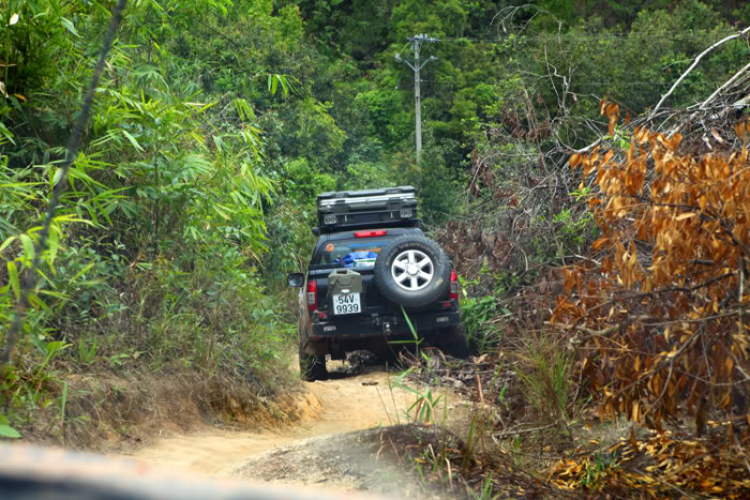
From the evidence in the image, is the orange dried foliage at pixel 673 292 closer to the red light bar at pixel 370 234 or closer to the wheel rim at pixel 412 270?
the wheel rim at pixel 412 270

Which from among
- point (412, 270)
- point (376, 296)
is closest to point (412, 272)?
point (412, 270)

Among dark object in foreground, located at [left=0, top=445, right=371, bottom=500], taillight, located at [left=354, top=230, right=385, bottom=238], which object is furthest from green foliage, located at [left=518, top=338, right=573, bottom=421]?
dark object in foreground, located at [left=0, top=445, right=371, bottom=500]

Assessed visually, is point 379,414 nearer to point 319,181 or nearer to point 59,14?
point 59,14

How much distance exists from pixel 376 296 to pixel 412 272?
546mm

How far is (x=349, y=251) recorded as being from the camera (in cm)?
976

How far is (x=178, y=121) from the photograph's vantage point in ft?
23.9

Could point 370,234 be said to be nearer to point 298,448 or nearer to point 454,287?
point 454,287

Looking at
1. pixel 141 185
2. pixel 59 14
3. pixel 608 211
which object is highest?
pixel 59 14

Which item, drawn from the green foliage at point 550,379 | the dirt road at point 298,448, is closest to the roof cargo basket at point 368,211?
the dirt road at point 298,448

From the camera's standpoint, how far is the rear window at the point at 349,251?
9.69m

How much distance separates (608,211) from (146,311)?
4.11m

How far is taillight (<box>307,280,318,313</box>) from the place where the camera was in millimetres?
9109

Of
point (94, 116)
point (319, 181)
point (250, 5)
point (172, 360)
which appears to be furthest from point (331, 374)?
point (250, 5)

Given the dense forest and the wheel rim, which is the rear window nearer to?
the wheel rim
